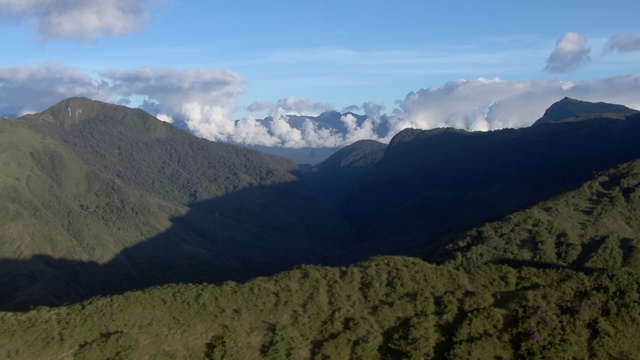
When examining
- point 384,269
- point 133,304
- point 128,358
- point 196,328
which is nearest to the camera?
point 128,358

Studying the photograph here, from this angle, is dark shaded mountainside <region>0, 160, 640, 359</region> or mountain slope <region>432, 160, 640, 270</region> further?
mountain slope <region>432, 160, 640, 270</region>

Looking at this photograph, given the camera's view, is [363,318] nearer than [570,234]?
Yes

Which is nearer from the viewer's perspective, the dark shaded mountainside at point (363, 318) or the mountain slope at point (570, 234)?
the dark shaded mountainside at point (363, 318)

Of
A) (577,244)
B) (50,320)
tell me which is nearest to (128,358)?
(50,320)

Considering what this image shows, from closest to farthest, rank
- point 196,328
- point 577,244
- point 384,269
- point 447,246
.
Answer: point 196,328
point 384,269
point 577,244
point 447,246

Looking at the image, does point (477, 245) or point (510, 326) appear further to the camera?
point (477, 245)

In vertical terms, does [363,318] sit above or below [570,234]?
above

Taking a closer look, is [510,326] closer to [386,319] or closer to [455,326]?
[455,326]

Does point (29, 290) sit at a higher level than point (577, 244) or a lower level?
lower
